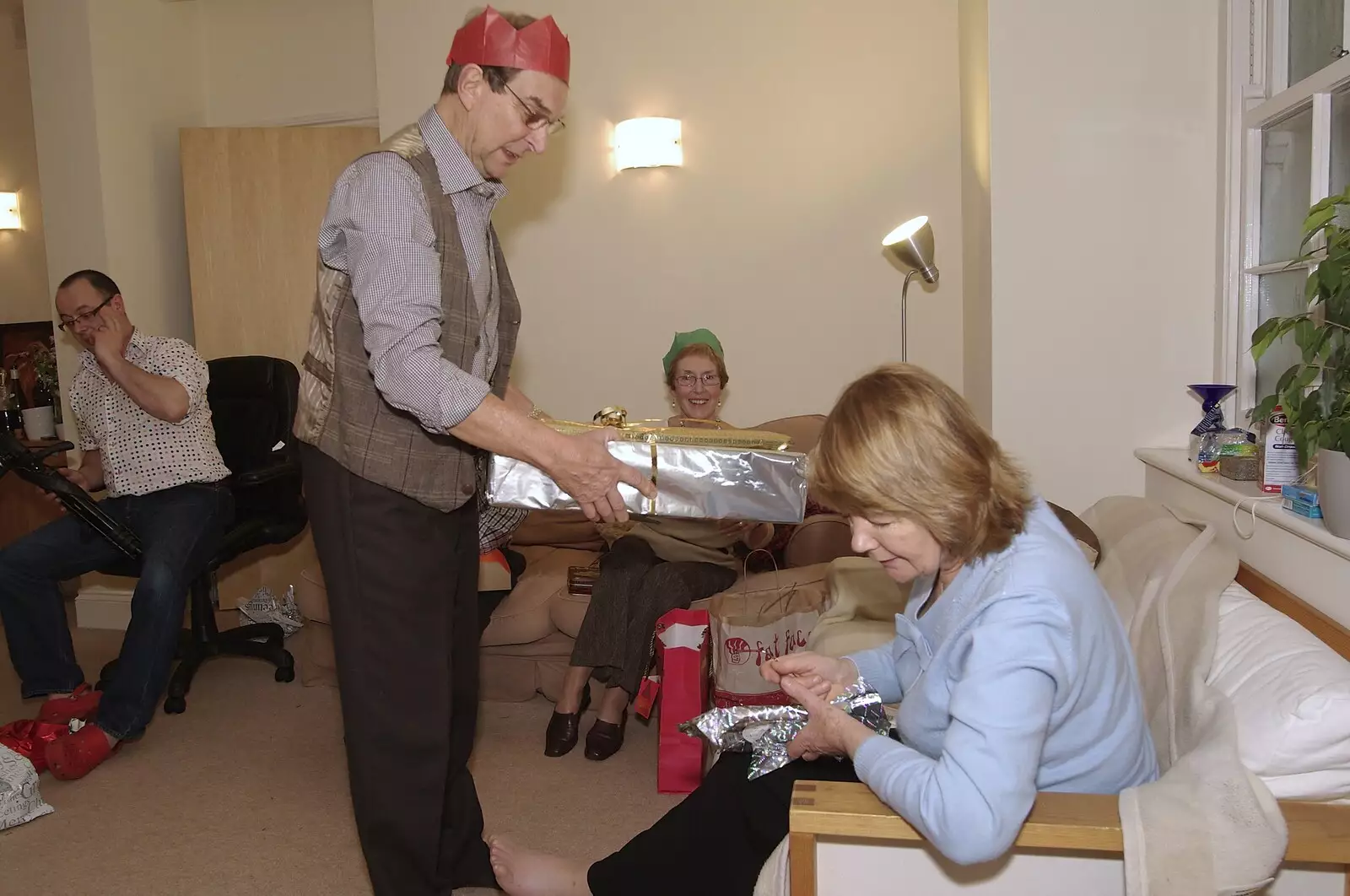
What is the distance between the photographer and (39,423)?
Result: 4539 millimetres

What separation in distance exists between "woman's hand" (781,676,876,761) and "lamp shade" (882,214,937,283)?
2290mm

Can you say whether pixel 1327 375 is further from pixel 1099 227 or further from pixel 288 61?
pixel 288 61

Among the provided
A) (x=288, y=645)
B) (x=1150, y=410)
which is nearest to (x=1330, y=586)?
(x=1150, y=410)

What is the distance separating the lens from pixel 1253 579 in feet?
6.65

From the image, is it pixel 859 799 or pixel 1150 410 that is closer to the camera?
pixel 859 799

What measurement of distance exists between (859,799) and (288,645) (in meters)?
3.28

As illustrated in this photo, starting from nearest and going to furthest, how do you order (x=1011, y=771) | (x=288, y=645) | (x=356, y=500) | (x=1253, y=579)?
(x=1011, y=771)
(x=356, y=500)
(x=1253, y=579)
(x=288, y=645)

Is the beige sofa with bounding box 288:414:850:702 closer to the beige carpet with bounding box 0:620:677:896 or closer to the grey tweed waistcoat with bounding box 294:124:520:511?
Result: the beige carpet with bounding box 0:620:677:896

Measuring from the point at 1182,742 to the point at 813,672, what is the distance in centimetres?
54

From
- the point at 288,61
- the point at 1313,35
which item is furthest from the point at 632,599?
the point at 288,61

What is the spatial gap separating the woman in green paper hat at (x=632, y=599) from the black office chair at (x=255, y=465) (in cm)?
119

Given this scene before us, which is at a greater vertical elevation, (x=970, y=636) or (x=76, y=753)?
(x=970, y=636)

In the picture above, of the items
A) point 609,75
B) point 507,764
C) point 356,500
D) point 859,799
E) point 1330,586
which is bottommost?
point 507,764

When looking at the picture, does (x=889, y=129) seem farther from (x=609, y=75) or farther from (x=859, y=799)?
(x=859, y=799)
